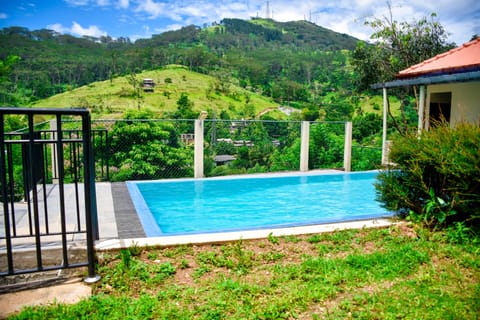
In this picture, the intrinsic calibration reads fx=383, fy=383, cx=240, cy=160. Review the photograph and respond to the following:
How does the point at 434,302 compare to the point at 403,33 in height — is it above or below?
below

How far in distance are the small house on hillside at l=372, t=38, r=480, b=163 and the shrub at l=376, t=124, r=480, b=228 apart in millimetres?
2575

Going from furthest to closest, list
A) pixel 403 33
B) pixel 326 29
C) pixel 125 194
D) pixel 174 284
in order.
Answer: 1. pixel 326 29
2. pixel 403 33
3. pixel 125 194
4. pixel 174 284

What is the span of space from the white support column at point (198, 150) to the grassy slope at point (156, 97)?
3328 cm

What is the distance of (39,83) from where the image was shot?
43344 millimetres

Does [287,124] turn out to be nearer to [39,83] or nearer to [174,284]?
[174,284]

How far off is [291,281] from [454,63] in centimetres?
771

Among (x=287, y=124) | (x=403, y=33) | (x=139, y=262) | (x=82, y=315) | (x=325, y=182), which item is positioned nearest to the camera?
(x=82, y=315)

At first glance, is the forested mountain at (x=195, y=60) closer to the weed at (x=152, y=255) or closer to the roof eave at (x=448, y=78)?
the roof eave at (x=448, y=78)

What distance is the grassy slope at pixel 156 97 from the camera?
43.9m

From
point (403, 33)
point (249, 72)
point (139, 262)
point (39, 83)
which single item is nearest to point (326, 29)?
point (249, 72)

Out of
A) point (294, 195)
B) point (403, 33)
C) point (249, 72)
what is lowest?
point (294, 195)

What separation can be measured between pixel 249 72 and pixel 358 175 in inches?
1969

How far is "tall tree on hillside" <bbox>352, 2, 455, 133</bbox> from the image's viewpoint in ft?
48.1

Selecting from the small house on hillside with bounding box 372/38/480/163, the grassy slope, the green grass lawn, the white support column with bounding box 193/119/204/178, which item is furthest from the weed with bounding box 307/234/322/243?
the grassy slope
